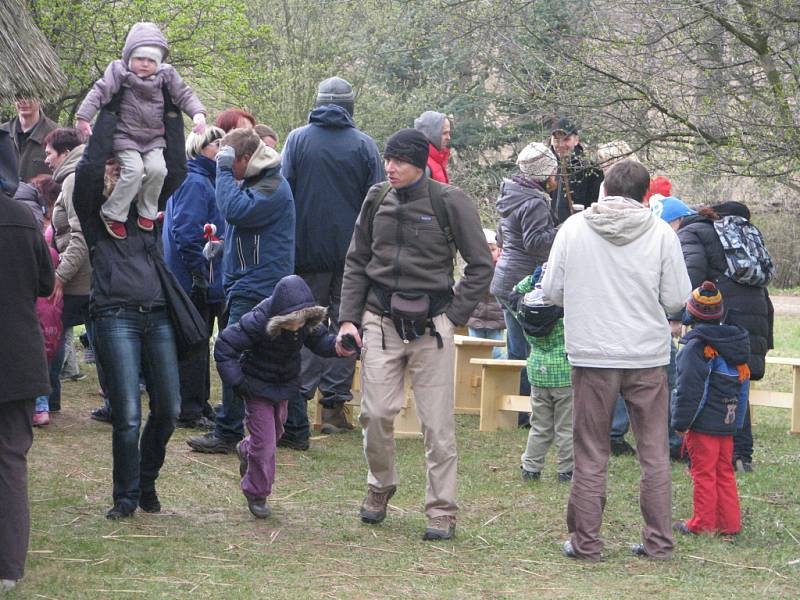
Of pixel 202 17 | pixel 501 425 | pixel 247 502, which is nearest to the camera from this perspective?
pixel 247 502

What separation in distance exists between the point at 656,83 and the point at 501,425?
307 cm

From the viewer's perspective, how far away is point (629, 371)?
6.21 meters

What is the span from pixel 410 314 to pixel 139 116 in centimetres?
174

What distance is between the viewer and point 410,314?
636 cm

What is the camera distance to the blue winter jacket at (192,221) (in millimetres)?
8828

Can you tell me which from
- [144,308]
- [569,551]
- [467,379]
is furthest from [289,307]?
[467,379]

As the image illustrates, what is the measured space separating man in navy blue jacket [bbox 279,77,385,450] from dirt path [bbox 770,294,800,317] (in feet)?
44.1

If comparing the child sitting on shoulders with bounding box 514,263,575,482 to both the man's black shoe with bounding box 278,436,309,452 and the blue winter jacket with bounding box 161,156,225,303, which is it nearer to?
the man's black shoe with bounding box 278,436,309,452

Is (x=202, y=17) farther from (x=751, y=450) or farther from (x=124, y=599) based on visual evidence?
(x=124, y=599)

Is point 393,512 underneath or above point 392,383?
underneath

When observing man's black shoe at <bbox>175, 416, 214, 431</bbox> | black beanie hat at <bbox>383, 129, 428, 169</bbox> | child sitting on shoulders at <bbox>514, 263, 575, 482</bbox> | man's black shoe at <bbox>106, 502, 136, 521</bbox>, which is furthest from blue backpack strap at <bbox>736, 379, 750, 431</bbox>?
man's black shoe at <bbox>175, 416, 214, 431</bbox>

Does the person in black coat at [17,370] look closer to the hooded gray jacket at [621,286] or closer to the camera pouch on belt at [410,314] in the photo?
the camera pouch on belt at [410,314]

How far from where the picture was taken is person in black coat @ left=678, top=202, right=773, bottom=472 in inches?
304

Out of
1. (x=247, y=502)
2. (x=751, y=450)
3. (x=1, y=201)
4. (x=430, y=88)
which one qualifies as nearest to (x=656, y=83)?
(x=751, y=450)
